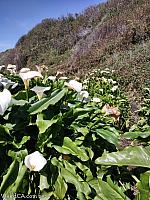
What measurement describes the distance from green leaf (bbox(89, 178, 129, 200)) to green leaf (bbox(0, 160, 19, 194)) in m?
0.53

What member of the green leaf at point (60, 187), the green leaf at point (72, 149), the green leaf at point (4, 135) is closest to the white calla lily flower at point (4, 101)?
the green leaf at point (4, 135)

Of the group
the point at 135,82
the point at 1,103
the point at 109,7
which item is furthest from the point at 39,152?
the point at 109,7

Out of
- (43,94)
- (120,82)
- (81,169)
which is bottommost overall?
(120,82)

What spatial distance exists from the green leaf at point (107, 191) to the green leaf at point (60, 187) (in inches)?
8.2

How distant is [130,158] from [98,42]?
1439 centimetres

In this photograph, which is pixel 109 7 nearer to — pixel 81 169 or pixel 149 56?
pixel 149 56

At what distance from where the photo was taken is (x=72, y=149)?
94.0 inches

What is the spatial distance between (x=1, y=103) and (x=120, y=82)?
7.39 metres

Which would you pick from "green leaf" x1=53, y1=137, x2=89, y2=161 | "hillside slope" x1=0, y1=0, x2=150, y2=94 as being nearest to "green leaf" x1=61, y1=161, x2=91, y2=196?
"green leaf" x1=53, y1=137, x2=89, y2=161

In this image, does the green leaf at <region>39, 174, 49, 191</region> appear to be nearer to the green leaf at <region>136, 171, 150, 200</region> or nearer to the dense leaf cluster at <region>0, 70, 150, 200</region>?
the dense leaf cluster at <region>0, 70, 150, 200</region>

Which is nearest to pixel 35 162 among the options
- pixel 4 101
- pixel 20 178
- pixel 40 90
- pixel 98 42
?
pixel 20 178

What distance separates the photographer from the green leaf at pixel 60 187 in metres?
2.28

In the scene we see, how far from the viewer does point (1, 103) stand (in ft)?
6.89

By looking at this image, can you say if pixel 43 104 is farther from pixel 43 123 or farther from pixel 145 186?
pixel 145 186
